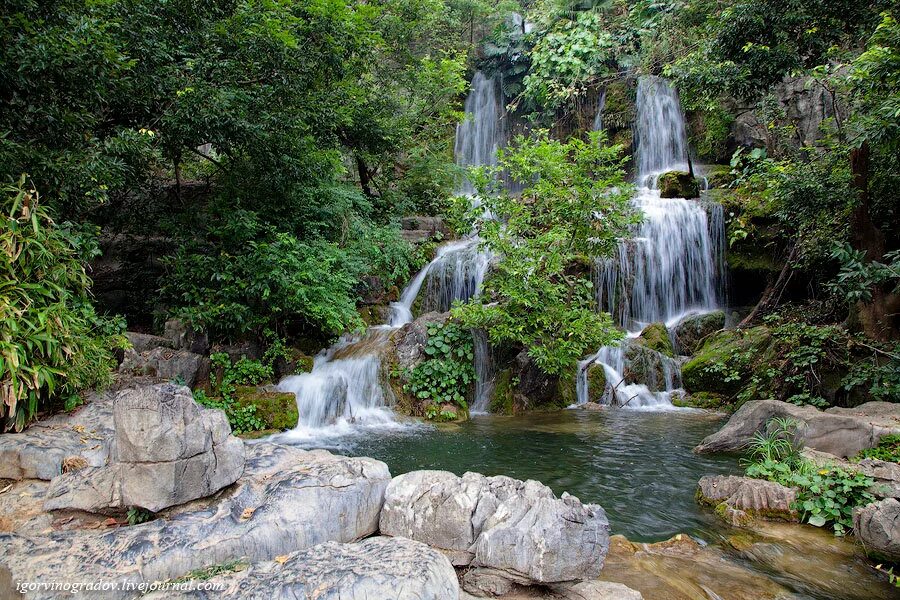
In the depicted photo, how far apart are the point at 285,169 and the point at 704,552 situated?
870 cm

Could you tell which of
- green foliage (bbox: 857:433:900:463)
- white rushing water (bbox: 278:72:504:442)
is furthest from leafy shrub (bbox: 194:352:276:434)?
green foliage (bbox: 857:433:900:463)

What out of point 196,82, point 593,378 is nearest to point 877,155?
point 593,378

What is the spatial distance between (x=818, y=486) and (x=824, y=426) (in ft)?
5.08

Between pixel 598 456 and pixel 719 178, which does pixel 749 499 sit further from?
pixel 719 178

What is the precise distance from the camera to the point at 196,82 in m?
7.69

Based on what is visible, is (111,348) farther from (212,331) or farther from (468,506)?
(468,506)

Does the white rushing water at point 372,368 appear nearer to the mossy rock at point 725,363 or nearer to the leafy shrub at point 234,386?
the leafy shrub at point 234,386

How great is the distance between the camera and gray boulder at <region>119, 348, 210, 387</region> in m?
7.63

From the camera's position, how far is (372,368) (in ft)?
32.7

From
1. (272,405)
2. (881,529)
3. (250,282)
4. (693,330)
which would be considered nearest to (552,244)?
(693,330)

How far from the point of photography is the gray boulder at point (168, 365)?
7.63 meters

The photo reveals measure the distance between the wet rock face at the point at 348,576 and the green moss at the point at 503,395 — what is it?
24.0 feet

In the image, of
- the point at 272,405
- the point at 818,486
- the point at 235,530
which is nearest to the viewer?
the point at 235,530

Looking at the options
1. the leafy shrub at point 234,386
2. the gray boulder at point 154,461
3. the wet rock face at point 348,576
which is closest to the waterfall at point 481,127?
the leafy shrub at point 234,386
